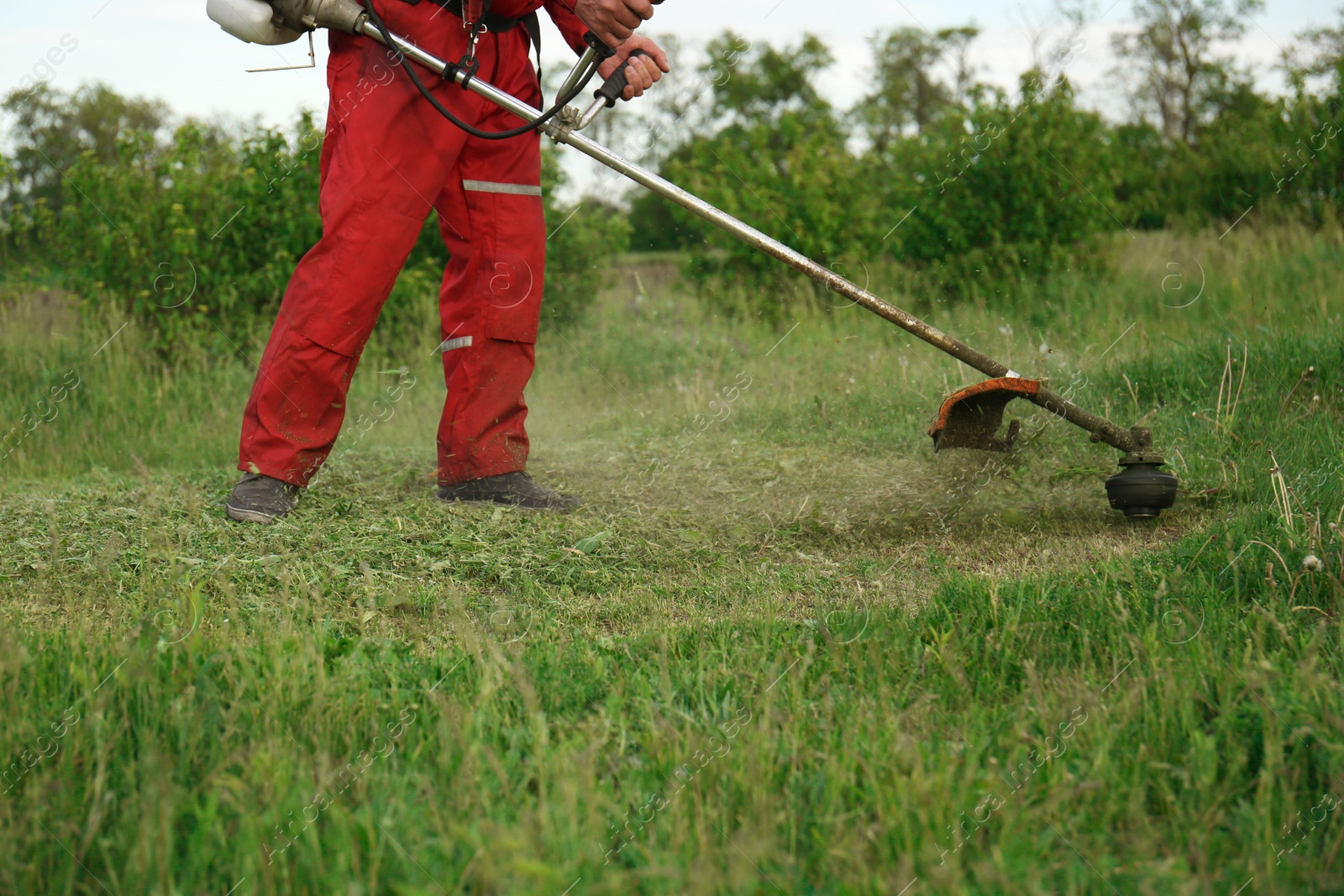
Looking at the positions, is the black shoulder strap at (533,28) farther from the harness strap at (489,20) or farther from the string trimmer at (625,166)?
the string trimmer at (625,166)

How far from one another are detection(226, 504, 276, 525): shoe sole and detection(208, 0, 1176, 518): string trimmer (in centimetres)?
132

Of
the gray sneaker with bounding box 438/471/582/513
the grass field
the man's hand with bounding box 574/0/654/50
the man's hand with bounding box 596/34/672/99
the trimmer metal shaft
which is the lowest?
the grass field

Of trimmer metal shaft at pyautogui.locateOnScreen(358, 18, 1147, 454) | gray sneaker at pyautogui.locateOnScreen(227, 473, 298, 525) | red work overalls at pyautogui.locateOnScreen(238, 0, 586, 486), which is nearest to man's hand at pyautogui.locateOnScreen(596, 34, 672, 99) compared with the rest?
trimmer metal shaft at pyautogui.locateOnScreen(358, 18, 1147, 454)

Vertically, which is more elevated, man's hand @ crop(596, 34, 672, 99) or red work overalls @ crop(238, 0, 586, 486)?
man's hand @ crop(596, 34, 672, 99)

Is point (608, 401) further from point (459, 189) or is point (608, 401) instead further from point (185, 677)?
point (185, 677)

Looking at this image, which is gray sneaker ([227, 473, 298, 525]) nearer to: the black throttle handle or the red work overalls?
the red work overalls

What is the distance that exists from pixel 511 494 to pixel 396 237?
0.94m

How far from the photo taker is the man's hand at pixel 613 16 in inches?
124

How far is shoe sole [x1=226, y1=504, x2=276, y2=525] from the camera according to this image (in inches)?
124

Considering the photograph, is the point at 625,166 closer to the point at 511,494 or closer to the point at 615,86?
the point at 615,86

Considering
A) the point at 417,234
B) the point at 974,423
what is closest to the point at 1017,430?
the point at 974,423

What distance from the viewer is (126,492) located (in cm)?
372

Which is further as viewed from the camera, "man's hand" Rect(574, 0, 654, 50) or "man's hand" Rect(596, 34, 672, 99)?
"man's hand" Rect(596, 34, 672, 99)

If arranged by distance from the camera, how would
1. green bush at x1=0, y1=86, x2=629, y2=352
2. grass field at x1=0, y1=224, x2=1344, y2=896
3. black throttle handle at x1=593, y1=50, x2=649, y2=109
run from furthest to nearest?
green bush at x1=0, y1=86, x2=629, y2=352, black throttle handle at x1=593, y1=50, x2=649, y2=109, grass field at x1=0, y1=224, x2=1344, y2=896
